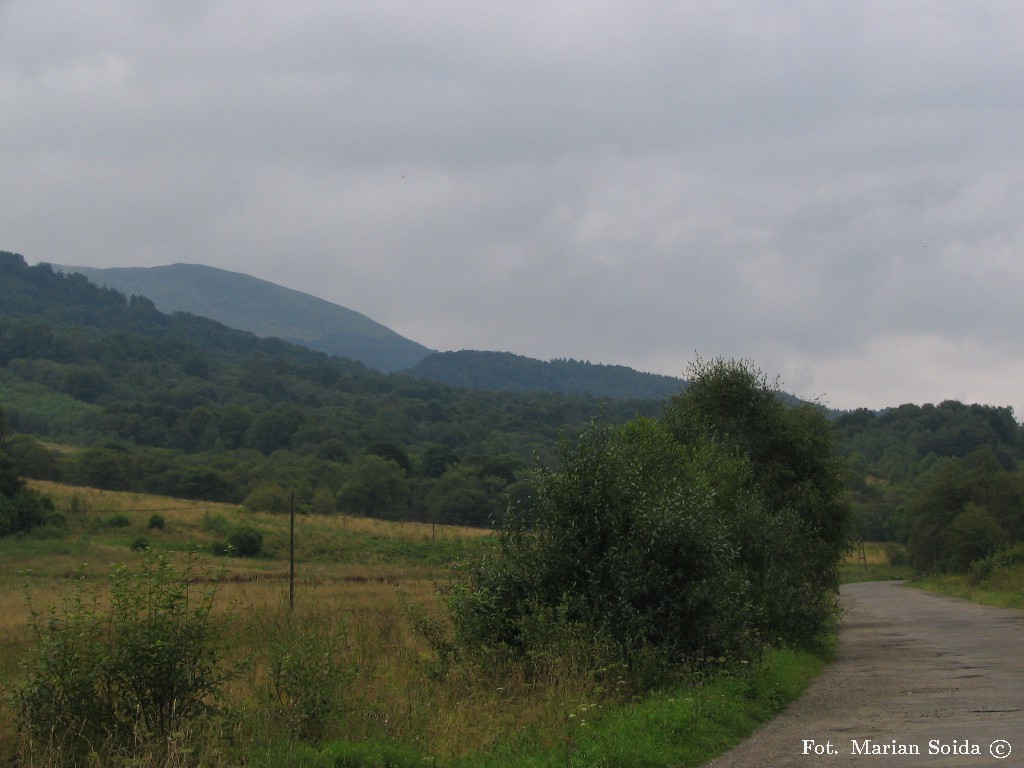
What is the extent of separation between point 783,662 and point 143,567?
A: 439 inches

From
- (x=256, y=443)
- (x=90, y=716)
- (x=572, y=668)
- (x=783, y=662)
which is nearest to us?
(x=90, y=716)

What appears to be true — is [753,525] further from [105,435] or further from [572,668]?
[105,435]

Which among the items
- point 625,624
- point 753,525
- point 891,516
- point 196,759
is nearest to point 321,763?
point 196,759

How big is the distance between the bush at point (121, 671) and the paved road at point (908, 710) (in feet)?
17.6

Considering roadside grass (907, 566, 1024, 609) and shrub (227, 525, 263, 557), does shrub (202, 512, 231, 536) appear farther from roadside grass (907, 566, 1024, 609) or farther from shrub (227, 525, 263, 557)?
roadside grass (907, 566, 1024, 609)

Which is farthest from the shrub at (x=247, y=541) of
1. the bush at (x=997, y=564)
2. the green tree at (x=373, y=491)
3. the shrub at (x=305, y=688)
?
the shrub at (x=305, y=688)

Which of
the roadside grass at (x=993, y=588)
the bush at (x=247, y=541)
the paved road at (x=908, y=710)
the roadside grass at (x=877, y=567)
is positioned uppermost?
the paved road at (x=908, y=710)

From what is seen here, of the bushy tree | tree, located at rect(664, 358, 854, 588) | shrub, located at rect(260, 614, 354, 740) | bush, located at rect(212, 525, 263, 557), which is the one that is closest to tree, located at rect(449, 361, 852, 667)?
shrub, located at rect(260, 614, 354, 740)

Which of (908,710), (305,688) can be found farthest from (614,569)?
(305,688)

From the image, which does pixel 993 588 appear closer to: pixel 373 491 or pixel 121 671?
pixel 121 671

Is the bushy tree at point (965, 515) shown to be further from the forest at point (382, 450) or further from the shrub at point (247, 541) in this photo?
the shrub at point (247, 541)

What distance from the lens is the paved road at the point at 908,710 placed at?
940 centimetres

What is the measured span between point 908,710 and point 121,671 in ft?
29.6

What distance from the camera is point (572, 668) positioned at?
12.5m
